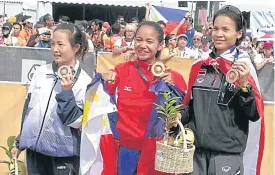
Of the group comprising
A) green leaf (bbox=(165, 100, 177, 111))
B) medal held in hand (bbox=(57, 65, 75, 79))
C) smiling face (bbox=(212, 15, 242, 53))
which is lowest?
green leaf (bbox=(165, 100, 177, 111))

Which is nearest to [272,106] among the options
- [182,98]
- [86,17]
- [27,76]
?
[182,98]

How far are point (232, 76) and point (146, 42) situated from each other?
0.99 m

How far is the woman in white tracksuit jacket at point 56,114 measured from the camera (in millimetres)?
4488

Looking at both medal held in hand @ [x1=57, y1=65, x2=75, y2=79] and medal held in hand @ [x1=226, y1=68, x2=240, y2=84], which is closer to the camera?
medal held in hand @ [x1=226, y1=68, x2=240, y2=84]

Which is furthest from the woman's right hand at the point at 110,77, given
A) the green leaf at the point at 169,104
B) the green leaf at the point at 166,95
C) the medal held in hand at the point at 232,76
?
the medal held in hand at the point at 232,76

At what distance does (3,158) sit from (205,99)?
3.78 m

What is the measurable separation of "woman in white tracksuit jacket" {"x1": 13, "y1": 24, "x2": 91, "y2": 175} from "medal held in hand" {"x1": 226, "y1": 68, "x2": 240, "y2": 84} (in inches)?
52.3

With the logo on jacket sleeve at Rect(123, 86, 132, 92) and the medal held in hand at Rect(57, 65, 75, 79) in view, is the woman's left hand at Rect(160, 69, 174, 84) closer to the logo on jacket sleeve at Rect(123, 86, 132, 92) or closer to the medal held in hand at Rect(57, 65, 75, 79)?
the logo on jacket sleeve at Rect(123, 86, 132, 92)

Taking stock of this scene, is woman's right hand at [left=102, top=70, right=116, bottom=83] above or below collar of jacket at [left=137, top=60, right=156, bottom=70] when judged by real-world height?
below

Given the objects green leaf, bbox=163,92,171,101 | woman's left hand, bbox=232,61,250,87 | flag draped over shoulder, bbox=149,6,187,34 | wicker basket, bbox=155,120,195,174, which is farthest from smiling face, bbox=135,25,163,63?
flag draped over shoulder, bbox=149,6,187,34

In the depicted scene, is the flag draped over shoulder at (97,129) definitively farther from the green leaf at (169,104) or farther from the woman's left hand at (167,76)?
the green leaf at (169,104)

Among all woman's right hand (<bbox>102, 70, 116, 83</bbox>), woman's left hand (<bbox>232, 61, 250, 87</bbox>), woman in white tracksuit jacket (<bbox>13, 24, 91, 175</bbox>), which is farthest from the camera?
woman's right hand (<bbox>102, 70, 116, 83</bbox>)

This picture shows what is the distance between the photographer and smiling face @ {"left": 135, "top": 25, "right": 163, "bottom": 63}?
4562mm

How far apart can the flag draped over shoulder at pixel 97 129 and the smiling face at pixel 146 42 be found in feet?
1.59
